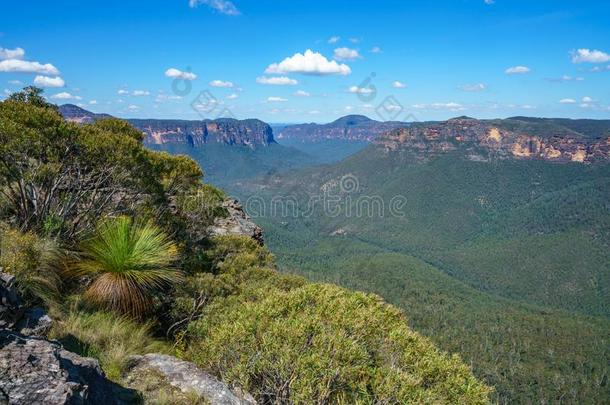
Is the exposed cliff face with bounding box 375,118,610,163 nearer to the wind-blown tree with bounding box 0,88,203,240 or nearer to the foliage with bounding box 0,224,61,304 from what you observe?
the wind-blown tree with bounding box 0,88,203,240

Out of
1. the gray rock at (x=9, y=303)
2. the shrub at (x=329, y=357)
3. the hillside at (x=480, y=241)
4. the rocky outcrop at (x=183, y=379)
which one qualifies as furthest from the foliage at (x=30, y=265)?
the hillside at (x=480, y=241)

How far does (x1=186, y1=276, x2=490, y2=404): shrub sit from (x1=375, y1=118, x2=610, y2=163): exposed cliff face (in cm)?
17773

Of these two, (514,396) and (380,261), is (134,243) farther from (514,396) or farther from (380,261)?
(380,261)

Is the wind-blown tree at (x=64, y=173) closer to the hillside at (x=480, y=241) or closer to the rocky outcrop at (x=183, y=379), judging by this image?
the rocky outcrop at (x=183, y=379)

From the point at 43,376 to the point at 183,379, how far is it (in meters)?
1.96

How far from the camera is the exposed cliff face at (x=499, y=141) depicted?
499 ft

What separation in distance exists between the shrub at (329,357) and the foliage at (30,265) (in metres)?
2.17

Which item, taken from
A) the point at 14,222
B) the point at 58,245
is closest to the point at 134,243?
the point at 58,245

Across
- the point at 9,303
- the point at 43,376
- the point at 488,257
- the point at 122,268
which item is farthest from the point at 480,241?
the point at 43,376

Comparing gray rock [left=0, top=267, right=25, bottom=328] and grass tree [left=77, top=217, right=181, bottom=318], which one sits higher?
gray rock [left=0, top=267, right=25, bottom=328]

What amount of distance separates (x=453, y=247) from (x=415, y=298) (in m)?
52.7

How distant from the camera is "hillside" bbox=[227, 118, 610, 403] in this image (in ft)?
217

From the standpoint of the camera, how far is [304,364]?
13.6 ft

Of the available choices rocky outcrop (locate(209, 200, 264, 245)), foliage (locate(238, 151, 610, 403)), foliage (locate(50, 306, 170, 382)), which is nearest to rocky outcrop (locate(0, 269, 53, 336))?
foliage (locate(50, 306, 170, 382))
